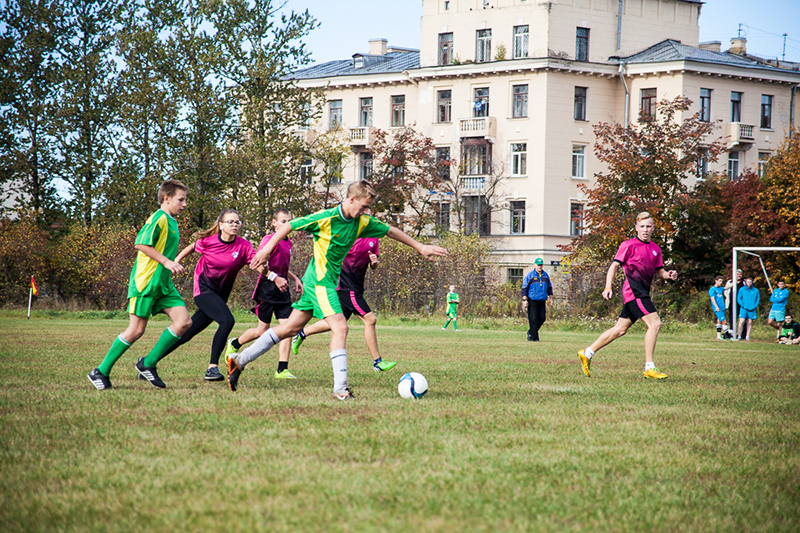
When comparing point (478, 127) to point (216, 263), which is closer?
point (216, 263)

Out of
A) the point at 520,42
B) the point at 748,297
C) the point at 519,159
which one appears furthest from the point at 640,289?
the point at 520,42

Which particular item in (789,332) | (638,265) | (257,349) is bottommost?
(789,332)

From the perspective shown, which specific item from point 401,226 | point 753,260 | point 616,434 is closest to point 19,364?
point 616,434

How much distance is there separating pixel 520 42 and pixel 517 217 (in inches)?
388

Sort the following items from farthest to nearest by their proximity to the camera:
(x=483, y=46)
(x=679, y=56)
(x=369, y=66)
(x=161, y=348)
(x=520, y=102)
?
(x=369, y=66)
(x=483, y=46)
(x=520, y=102)
(x=679, y=56)
(x=161, y=348)

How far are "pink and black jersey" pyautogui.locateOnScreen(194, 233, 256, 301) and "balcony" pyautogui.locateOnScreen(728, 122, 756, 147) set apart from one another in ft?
137

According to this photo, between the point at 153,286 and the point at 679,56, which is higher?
the point at 679,56

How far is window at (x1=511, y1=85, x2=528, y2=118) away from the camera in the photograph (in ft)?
149

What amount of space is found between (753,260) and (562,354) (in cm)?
Answer: 2181

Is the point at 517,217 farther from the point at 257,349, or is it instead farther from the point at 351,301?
the point at 257,349

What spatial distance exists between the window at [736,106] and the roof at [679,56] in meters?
1.65

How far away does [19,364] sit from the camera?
34.3ft

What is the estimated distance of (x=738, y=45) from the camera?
52.7m

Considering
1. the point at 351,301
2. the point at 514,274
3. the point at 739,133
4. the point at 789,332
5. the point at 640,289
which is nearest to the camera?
the point at 640,289
